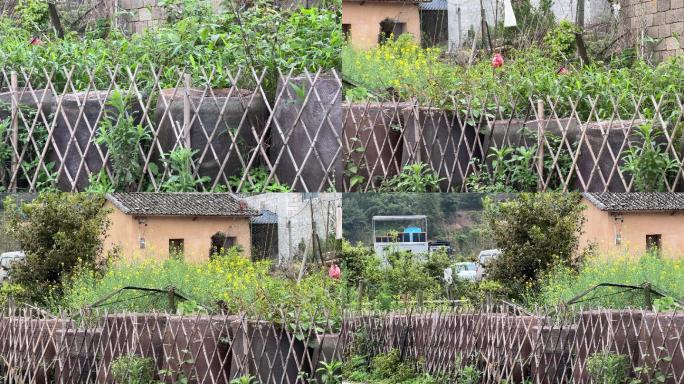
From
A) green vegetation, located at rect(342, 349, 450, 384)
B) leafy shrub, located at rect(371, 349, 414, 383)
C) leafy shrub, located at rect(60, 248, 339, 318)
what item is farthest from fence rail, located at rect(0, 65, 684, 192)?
leafy shrub, located at rect(371, 349, 414, 383)

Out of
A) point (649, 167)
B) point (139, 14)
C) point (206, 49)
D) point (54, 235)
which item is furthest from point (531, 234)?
point (139, 14)

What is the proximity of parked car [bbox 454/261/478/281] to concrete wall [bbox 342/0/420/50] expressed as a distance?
1713mm

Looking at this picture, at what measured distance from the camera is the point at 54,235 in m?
7.50

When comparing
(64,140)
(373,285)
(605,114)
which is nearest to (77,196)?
(64,140)

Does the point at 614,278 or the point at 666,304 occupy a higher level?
the point at 614,278

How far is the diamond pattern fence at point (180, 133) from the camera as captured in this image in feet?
22.3

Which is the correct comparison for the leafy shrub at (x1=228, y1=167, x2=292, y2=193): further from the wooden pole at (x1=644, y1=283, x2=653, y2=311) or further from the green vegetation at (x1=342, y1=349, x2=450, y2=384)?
the wooden pole at (x1=644, y1=283, x2=653, y2=311)

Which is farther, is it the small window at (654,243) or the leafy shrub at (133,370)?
the leafy shrub at (133,370)

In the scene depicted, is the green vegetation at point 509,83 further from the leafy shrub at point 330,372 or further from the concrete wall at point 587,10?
the leafy shrub at point 330,372

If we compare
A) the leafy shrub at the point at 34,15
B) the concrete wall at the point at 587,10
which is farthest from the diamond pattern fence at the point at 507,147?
the leafy shrub at the point at 34,15

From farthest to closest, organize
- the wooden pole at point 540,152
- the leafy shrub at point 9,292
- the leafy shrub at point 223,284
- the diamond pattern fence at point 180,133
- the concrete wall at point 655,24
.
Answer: the concrete wall at point 655,24, the leafy shrub at point 9,292, the leafy shrub at point 223,284, the wooden pole at point 540,152, the diamond pattern fence at point 180,133

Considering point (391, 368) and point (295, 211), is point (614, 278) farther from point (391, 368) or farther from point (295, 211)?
point (295, 211)

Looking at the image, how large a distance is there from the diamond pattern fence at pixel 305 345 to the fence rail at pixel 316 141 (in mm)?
975

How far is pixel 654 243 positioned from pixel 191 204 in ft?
10.1
